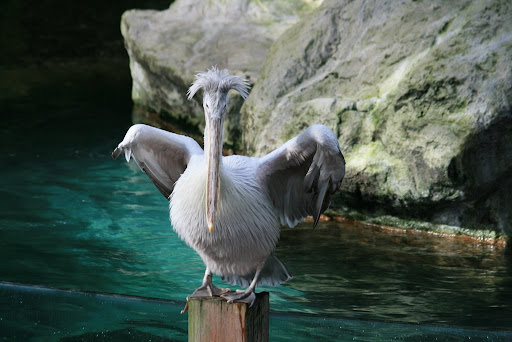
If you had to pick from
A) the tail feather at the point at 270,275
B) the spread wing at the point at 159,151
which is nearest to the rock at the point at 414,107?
the tail feather at the point at 270,275

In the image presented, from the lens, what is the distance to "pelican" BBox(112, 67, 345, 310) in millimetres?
2667

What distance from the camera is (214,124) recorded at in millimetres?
2635

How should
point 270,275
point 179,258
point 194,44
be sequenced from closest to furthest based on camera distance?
point 270,275
point 179,258
point 194,44

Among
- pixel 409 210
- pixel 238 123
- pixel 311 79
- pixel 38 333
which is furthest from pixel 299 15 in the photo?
pixel 38 333

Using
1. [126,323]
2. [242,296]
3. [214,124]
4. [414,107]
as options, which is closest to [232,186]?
[214,124]

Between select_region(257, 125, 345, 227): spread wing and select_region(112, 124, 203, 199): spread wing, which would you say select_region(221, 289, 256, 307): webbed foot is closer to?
select_region(257, 125, 345, 227): spread wing

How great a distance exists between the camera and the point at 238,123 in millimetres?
6664

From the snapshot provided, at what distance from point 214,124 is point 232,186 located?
0.28 metres

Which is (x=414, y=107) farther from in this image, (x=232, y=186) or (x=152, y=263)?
(x=232, y=186)

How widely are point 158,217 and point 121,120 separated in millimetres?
3032

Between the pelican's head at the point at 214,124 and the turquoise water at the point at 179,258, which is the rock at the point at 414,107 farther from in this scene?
the pelican's head at the point at 214,124

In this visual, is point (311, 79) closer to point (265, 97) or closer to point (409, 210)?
point (265, 97)

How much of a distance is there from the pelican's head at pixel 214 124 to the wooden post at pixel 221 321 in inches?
13.2

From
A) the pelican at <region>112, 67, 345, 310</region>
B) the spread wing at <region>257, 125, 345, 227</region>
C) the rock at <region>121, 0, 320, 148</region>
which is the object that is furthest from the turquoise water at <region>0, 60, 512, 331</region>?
the rock at <region>121, 0, 320, 148</region>
